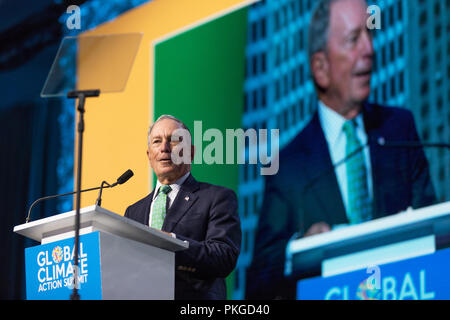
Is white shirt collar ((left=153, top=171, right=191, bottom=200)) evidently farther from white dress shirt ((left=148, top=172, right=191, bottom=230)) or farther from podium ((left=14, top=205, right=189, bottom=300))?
podium ((left=14, top=205, right=189, bottom=300))

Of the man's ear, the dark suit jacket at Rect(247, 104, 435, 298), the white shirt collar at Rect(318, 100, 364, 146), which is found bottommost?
the dark suit jacket at Rect(247, 104, 435, 298)

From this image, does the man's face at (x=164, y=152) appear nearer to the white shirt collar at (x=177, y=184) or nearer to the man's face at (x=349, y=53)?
the white shirt collar at (x=177, y=184)

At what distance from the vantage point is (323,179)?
5.31 m

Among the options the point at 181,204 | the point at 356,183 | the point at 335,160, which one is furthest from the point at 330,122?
the point at 181,204

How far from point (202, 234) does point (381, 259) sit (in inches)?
82.6

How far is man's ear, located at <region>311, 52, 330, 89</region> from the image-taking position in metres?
5.39

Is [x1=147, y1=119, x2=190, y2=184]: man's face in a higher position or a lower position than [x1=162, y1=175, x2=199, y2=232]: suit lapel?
higher

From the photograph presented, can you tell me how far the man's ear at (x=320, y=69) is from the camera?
17.7 ft

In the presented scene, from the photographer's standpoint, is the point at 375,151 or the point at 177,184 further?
the point at 375,151

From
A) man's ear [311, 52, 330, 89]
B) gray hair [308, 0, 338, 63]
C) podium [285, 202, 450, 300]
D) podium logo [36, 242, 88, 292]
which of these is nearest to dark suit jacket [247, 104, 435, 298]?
podium [285, 202, 450, 300]

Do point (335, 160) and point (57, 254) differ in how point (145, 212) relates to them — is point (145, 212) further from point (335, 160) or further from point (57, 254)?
point (335, 160)

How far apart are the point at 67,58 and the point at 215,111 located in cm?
284

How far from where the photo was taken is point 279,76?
5.61m

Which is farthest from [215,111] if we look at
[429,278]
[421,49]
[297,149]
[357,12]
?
[429,278]
